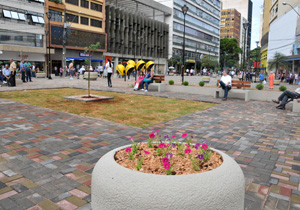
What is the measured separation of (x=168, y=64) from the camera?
74500 millimetres

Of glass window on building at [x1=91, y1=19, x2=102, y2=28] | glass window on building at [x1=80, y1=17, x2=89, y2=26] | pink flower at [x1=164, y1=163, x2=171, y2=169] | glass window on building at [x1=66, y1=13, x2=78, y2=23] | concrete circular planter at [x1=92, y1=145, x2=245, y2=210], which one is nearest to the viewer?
concrete circular planter at [x1=92, y1=145, x2=245, y2=210]

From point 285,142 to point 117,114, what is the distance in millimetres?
4805

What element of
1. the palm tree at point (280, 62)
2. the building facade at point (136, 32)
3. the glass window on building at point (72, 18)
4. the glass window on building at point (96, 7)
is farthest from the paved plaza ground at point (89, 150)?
the glass window on building at point (96, 7)

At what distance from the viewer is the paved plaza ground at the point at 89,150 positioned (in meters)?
3.16

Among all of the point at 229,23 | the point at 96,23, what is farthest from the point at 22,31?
the point at 229,23

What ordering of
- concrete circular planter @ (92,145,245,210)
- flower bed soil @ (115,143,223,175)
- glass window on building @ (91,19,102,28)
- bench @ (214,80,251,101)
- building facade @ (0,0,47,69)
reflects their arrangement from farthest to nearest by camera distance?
glass window on building @ (91,19,102,28) → building facade @ (0,0,47,69) → bench @ (214,80,251,101) → flower bed soil @ (115,143,223,175) → concrete circular planter @ (92,145,245,210)

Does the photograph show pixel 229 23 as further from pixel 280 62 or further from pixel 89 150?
pixel 89 150

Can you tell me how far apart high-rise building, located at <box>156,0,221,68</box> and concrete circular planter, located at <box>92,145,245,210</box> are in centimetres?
7351

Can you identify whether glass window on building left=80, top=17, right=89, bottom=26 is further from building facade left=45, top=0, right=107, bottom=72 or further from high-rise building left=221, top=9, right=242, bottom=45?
high-rise building left=221, top=9, right=242, bottom=45

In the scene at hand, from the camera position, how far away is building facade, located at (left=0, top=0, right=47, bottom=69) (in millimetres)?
35531

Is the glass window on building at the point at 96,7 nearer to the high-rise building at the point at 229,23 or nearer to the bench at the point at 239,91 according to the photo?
the bench at the point at 239,91

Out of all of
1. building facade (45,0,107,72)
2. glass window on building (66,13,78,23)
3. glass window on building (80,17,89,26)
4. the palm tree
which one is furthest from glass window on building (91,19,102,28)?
the palm tree

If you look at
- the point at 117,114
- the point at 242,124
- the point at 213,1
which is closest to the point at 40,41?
the point at 117,114

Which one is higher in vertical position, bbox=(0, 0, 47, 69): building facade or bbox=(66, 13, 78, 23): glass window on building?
bbox=(66, 13, 78, 23): glass window on building
